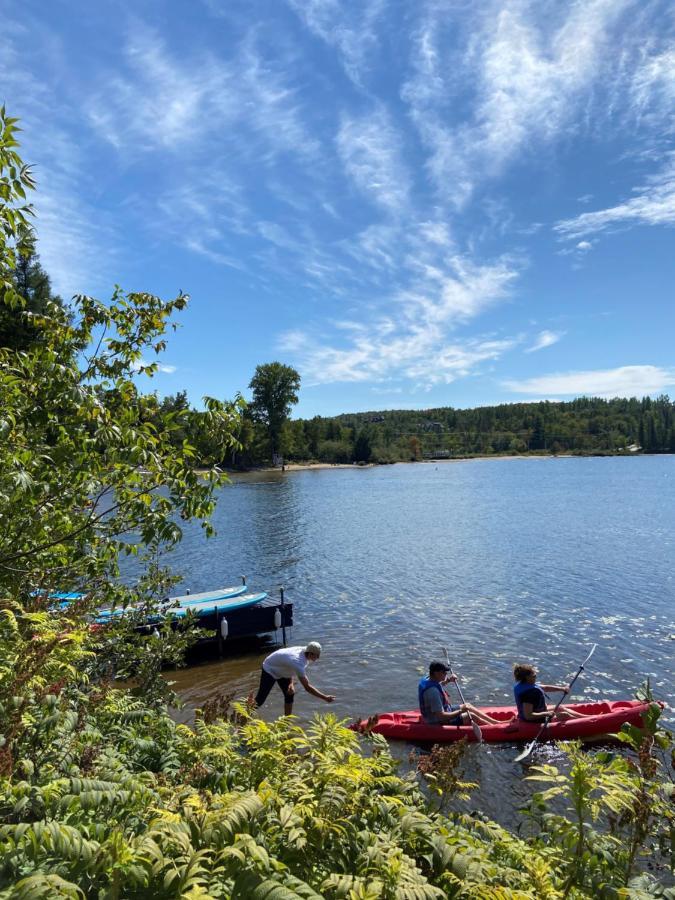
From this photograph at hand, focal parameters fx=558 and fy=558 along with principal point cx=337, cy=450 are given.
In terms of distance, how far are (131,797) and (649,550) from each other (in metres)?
31.3

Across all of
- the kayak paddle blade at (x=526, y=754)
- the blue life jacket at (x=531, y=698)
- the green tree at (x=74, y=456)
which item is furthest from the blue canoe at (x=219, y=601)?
the green tree at (x=74, y=456)

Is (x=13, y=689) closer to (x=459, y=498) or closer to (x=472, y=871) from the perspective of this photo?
(x=472, y=871)

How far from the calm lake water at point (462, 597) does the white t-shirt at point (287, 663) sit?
297 centimetres

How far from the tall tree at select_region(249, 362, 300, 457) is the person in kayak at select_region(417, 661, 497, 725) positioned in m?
99.3

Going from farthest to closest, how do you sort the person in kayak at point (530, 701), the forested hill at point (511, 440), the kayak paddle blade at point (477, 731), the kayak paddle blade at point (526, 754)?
the forested hill at point (511, 440) < the person in kayak at point (530, 701) < the kayak paddle blade at point (477, 731) < the kayak paddle blade at point (526, 754)

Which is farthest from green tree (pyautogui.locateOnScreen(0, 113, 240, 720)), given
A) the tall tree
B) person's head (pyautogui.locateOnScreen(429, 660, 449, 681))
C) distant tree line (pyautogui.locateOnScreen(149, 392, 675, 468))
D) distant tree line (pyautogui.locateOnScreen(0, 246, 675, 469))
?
the tall tree

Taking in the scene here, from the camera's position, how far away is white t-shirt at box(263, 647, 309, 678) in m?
9.45

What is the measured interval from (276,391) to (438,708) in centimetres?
10141

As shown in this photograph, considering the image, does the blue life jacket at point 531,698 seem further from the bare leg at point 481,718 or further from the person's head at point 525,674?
the bare leg at point 481,718

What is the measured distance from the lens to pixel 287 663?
9508 mm

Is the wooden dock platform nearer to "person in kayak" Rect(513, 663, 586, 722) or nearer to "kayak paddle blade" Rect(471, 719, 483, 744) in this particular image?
"kayak paddle blade" Rect(471, 719, 483, 744)

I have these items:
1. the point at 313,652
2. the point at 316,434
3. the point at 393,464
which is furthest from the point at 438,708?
the point at 393,464

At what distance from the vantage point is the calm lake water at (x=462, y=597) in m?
13.7

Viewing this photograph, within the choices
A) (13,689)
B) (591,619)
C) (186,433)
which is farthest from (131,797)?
(591,619)
